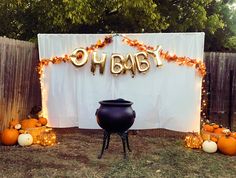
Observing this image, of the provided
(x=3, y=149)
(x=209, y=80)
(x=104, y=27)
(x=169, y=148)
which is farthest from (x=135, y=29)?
(x=3, y=149)

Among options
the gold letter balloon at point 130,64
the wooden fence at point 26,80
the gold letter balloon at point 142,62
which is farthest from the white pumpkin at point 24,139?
the gold letter balloon at point 142,62

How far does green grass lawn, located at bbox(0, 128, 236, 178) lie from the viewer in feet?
19.0

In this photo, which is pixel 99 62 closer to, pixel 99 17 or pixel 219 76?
→ pixel 99 17

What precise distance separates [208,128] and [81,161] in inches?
105

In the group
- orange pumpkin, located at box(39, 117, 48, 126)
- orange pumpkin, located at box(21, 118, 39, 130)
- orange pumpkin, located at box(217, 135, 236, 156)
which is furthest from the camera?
orange pumpkin, located at box(39, 117, 48, 126)

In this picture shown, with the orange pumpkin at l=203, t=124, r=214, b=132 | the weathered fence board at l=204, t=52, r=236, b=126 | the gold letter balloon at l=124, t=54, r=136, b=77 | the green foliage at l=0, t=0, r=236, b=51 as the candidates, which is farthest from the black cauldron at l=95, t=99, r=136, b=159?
the green foliage at l=0, t=0, r=236, b=51

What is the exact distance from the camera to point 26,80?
8.37 meters

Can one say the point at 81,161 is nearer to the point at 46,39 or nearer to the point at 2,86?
the point at 2,86

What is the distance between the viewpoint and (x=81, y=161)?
636 cm

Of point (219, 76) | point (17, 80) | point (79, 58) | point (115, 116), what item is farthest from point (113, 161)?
point (219, 76)

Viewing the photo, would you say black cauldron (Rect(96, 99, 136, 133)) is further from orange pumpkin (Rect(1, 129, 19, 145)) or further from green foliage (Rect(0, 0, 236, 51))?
green foliage (Rect(0, 0, 236, 51))

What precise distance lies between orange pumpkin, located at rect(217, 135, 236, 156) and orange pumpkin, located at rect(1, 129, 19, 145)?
3.92 meters

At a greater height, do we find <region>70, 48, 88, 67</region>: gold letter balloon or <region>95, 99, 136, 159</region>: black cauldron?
<region>70, 48, 88, 67</region>: gold letter balloon

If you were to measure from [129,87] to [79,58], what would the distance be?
4.01ft
